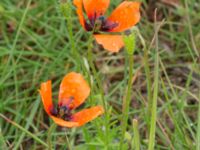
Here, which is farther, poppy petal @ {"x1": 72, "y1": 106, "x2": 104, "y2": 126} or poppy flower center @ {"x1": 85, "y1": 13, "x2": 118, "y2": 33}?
poppy flower center @ {"x1": 85, "y1": 13, "x2": 118, "y2": 33}

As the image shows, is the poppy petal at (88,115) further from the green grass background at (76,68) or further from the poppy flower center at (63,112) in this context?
the green grass background at (76,68)

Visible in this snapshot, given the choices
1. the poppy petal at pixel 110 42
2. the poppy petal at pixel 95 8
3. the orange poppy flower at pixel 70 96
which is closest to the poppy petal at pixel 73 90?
the orange poppy flower at pixel 70 96

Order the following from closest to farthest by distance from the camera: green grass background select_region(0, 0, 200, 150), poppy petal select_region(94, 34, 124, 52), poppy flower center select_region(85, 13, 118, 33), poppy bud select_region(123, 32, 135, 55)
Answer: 1. poppy bud select_region(123, 32, 135, 55)
2. poppy petal select_region(94, 34, 124, 52)
3. poppy flower center select_region(85, 13, 118, 33)
4. green grass background select_region(0, 0, 200, 150)

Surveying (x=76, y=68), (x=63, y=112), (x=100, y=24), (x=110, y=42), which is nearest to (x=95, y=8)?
(x=100, y=24)

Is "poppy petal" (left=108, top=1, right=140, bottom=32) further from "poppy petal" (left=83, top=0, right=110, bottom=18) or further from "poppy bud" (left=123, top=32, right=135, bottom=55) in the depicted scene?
"poppy bud" (left=123, top=32, right=135, bottom=55)

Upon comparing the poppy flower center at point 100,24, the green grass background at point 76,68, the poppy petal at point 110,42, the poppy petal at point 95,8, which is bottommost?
the green grass background at point 76,68

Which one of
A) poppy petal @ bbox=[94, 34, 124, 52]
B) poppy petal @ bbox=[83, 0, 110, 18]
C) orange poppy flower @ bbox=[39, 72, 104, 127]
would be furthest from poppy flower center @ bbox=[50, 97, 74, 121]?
poppy petal @ bbox=[83, 0, 110, 18]
